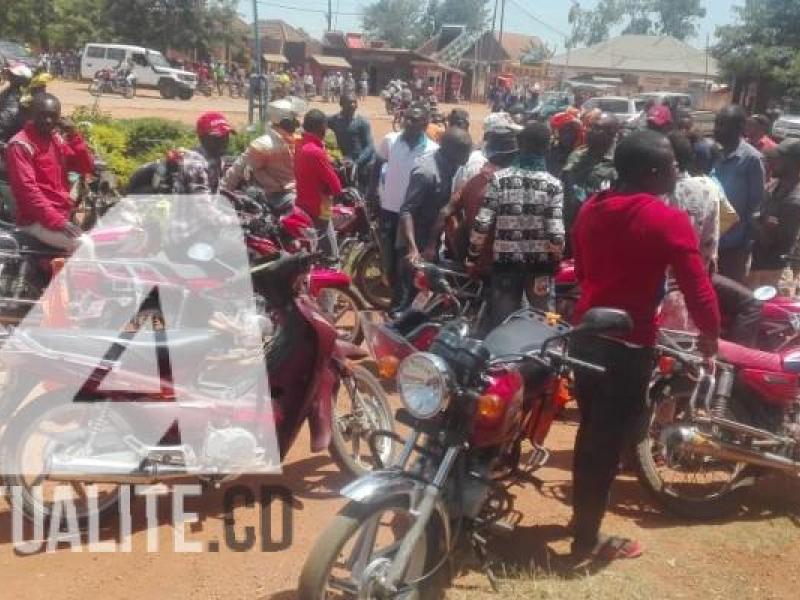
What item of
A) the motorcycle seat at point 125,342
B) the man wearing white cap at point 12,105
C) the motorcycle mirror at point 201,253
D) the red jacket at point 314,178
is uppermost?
the man wearing white cap at point 12,105

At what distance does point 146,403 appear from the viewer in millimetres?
3566

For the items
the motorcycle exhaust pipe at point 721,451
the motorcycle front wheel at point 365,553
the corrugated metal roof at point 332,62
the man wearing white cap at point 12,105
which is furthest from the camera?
the corrugated metal roof at point 332,62

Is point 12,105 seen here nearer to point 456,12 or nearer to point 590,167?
point 590,167

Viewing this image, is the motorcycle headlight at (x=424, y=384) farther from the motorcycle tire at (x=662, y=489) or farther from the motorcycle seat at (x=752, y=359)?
the motorcycle seat at (x=752, y=359)

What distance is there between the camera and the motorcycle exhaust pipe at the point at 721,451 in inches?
151

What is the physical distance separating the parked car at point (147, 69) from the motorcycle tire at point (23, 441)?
112 ft

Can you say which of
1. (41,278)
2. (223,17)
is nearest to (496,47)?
(223,17)

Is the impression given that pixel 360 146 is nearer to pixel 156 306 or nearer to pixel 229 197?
pixel 229 197

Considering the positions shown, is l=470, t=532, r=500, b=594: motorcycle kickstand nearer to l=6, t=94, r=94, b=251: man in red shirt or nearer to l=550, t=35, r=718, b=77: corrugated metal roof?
l=6, t=94, r=94, b=251: man in red shirt

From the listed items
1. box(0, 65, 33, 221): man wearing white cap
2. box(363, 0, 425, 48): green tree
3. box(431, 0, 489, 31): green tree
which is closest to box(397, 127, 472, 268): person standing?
box(0, 65, 33, 221): man wearing white cap

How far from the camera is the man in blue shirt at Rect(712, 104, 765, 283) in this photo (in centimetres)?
564

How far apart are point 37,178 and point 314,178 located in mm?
1962

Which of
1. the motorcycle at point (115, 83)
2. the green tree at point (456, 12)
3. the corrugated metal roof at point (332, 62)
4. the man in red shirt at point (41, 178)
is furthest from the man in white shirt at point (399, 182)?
the green tree at point (456, 12)

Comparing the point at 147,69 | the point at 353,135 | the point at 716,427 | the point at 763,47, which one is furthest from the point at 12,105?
the point at 763,47
